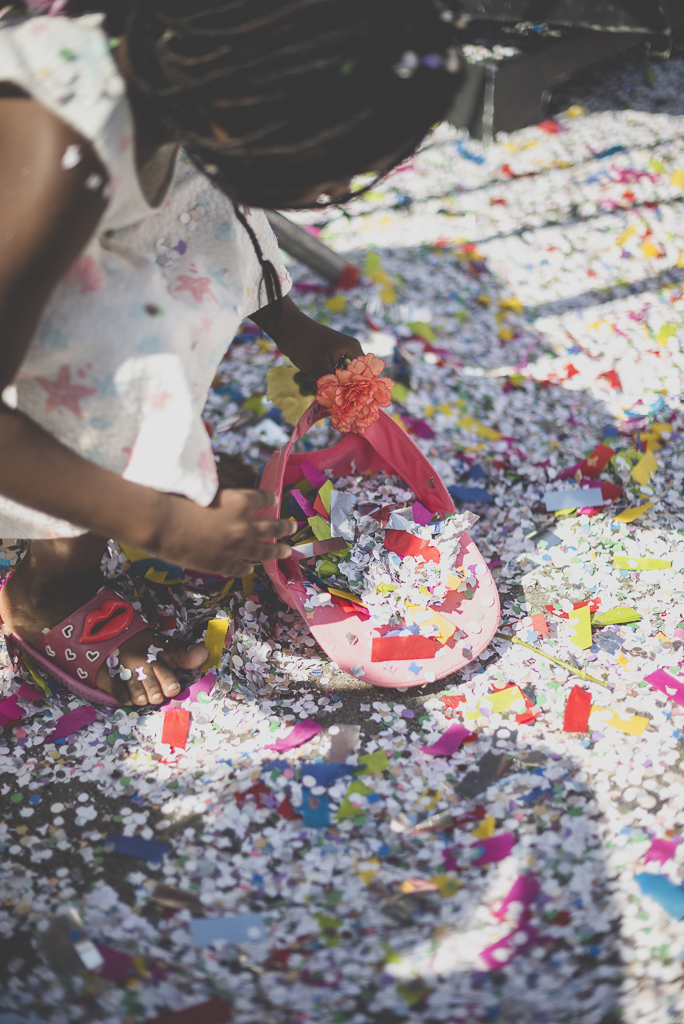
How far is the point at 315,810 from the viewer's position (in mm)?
1206

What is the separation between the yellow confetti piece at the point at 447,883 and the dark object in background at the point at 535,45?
281cm

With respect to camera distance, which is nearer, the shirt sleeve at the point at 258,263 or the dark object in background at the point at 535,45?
the shirt sleeve at the point at 258,263

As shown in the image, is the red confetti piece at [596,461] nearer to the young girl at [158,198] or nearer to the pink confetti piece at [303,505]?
the pink confetti piece at [303,505]

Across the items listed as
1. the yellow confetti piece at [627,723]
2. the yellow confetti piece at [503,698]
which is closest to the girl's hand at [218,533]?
the yellow confetti piece at [503,698]

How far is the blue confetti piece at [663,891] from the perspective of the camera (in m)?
1.06

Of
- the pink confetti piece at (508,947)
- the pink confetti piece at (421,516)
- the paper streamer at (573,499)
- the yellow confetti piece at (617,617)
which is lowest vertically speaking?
the yellow confetti piece at (617,617)

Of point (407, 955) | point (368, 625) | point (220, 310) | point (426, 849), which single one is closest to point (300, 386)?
point (220, 310)

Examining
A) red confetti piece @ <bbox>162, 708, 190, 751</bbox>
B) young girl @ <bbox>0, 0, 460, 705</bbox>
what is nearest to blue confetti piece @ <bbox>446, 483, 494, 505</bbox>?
young girl @ <bbox>0, 0, 460, 705</bbox>

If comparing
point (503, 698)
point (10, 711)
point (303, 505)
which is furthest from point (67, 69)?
point (503, 698)

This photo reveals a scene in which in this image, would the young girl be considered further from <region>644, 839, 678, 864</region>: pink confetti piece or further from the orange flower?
<region>644, 839, 678, 864</region>: pink confetti piece

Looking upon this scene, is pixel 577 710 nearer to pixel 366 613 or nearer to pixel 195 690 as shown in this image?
pixel 366 613

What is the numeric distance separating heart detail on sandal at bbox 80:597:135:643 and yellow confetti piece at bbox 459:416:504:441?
3.46 feet

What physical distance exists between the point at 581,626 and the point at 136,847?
3.16 feet

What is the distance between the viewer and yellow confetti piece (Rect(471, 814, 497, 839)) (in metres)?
1.16
